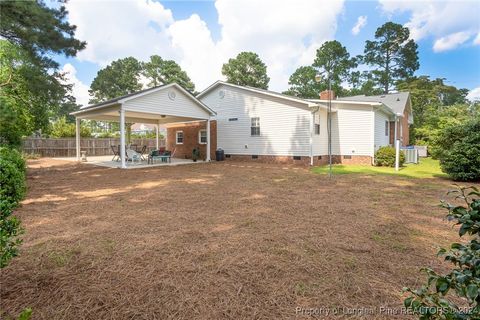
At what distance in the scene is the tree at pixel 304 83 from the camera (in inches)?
1596

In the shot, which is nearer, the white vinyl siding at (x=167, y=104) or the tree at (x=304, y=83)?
the white vinyl siding at (x=167, y=104)

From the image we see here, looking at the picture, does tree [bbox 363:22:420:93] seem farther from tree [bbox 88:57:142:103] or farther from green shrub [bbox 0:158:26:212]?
green shrub [bbox 0:158:26:212]

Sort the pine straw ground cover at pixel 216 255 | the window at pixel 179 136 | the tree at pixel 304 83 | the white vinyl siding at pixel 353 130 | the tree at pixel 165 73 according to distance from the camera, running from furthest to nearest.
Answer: the tree at pixel 165 73, the tree at pixel 304 83, the window at pixel 179 136, the white vinyl siding at pixel 353 130, the pine straw ground cover at pixel 216 255

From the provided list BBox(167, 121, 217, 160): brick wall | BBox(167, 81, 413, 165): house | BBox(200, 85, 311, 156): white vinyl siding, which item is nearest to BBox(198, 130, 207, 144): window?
BBox(167, 121, 217, 160): brick wall

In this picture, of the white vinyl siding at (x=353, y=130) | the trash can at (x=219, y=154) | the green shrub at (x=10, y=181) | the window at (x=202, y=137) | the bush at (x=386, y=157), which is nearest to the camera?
the green shrub at (x=10, y=181)

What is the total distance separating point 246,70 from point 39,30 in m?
36.0

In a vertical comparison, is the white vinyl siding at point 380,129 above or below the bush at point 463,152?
above

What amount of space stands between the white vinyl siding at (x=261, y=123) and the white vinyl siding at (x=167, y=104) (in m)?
2.07

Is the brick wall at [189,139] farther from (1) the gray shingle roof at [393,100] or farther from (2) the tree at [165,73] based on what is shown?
(2) the tree at [165,73]

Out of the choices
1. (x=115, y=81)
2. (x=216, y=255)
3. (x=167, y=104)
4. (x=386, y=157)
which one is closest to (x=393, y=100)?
(x=386, y=157)

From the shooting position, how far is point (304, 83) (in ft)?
138

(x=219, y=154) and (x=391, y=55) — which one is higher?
(x=391, y=55)

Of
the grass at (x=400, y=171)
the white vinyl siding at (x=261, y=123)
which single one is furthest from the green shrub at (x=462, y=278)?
the white vinyl siding at (x=261, y=123)

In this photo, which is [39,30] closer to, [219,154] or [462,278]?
[219,154]
